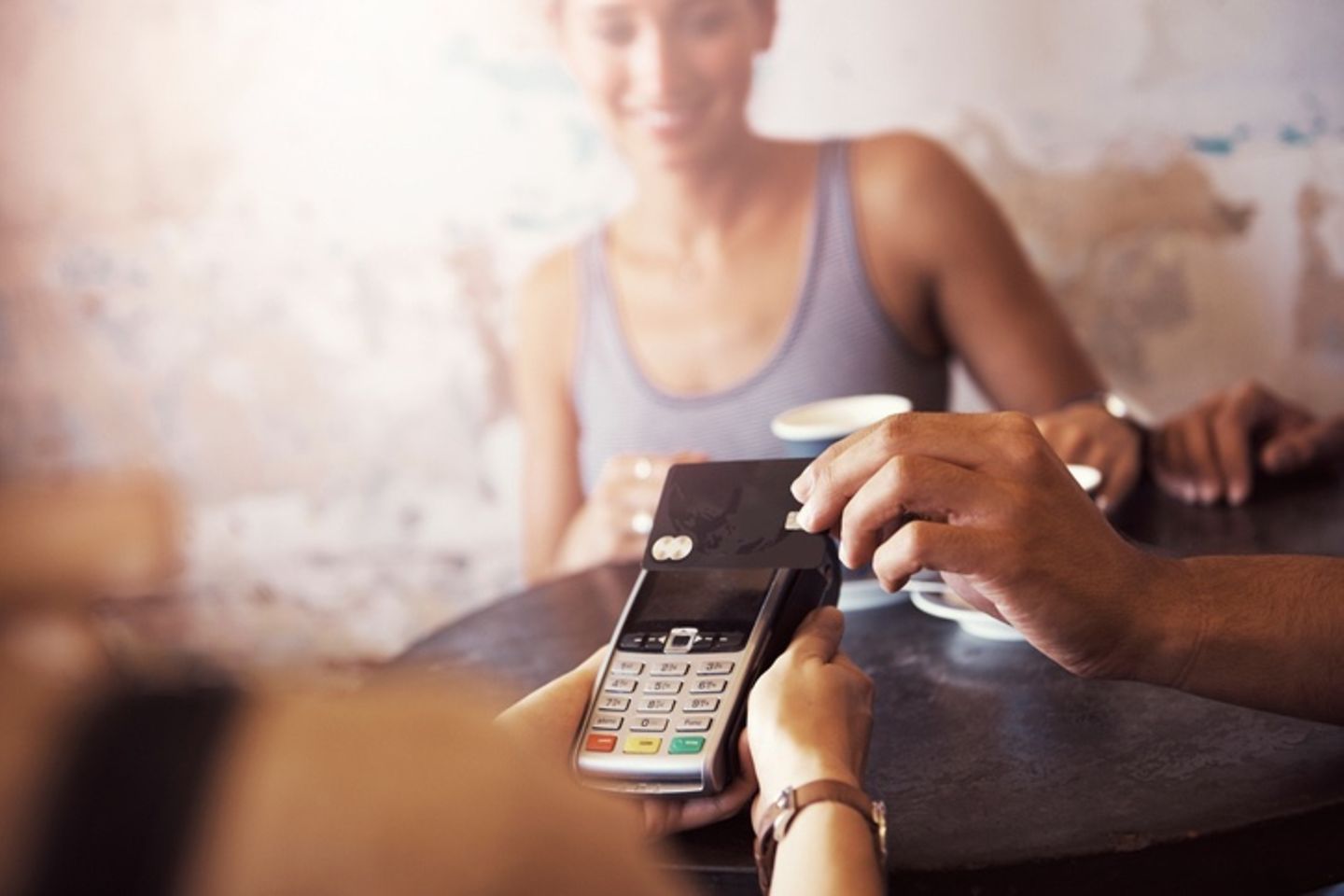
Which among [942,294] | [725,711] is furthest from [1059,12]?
[725,711]

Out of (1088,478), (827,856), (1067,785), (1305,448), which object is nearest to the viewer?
(827,856)

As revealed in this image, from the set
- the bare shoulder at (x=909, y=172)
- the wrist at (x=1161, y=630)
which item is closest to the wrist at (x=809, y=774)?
the wrist at (x=1161, y=630)

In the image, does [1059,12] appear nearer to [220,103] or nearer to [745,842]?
[220,103]

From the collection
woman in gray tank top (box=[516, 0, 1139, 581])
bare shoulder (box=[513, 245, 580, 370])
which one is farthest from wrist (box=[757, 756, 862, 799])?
bare shoulder (box=[513, 245, 580, 370])

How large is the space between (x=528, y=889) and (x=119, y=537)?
0.11 metres

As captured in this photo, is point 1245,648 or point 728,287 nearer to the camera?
point 1245,648

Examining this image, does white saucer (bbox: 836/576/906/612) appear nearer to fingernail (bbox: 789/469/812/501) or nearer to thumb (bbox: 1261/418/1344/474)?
fingernail (bbox: 789/469/812/501)

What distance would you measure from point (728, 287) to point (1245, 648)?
4.10 feet

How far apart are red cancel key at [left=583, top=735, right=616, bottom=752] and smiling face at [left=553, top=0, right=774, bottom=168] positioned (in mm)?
1358

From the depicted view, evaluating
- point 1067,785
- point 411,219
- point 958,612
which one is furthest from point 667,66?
point 1067,785

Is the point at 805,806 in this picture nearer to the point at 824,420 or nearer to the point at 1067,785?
the point at 1067,785

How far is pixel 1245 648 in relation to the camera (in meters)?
0.90

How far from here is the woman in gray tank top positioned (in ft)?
6.33

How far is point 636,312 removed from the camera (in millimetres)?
2100
